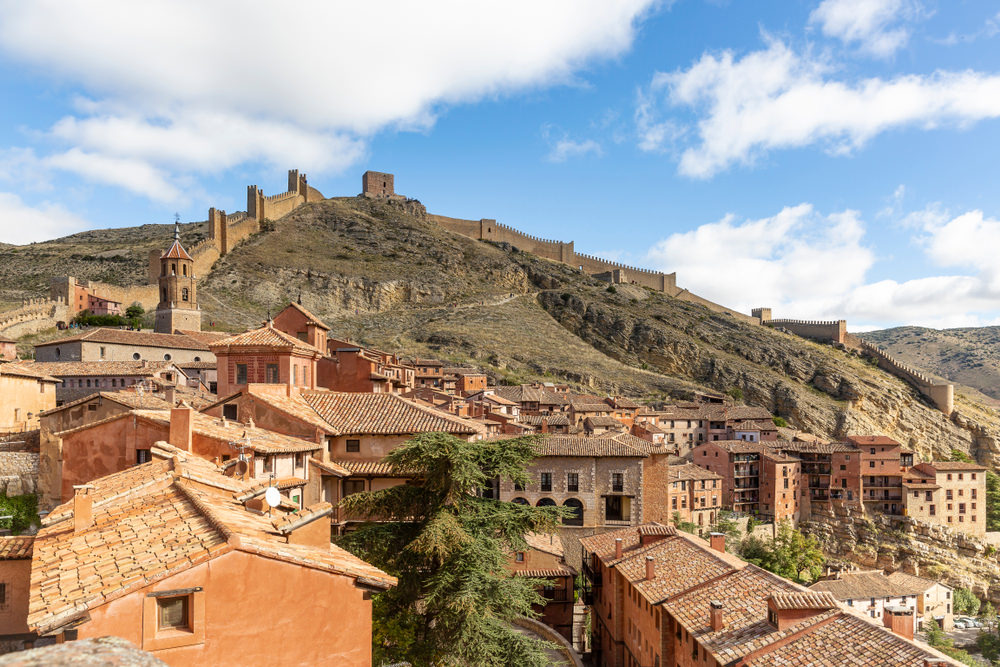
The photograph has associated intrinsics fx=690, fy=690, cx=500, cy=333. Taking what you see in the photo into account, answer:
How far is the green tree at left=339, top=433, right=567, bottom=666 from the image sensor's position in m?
16.6

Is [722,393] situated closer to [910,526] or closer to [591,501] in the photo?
[910,526]

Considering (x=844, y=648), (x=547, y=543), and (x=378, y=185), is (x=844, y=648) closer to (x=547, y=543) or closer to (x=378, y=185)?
(x=547, y=543)

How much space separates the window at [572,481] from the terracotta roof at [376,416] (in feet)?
42.0

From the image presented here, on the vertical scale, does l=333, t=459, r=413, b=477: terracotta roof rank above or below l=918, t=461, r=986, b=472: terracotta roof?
above

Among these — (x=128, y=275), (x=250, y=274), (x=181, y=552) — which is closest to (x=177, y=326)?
(x=250, y=274)

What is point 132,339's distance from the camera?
61.5 metres

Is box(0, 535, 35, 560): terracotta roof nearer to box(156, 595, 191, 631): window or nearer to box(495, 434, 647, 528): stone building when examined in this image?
box(156, 595, 191, 631): window

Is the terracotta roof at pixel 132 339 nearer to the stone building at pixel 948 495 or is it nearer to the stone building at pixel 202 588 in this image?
the stone building at pixel 202 588

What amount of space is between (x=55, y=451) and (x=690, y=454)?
57.0 meters

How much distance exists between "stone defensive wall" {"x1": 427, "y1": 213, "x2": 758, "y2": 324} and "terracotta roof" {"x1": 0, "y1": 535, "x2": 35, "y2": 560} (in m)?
127

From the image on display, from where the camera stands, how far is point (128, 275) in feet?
345

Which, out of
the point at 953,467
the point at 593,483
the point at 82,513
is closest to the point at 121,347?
the point at 593,483

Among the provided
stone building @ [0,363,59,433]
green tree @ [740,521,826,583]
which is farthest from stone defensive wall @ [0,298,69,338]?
Answer: green tree @ [740,521,826,583]

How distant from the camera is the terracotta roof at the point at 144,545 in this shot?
8.72m
